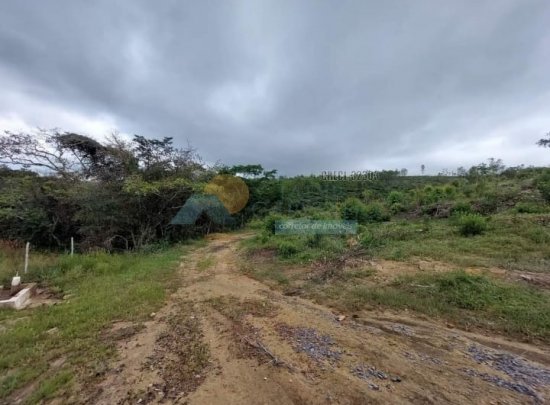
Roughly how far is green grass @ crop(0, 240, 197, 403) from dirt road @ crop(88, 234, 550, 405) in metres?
0.38

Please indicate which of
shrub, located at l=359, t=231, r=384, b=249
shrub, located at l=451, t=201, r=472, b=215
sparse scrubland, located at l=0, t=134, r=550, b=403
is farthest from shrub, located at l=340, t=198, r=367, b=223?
shrub, located at l=359, t=231, r=384, b=249

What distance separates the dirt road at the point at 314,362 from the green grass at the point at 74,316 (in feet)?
1.25

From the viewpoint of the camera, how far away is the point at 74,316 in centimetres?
421

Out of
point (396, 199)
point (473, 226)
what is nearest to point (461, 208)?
point (473, 226)

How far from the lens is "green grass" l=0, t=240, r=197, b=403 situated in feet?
9.31

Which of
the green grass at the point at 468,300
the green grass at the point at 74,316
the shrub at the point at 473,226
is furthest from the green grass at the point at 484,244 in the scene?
the green grass at the point at 74,316

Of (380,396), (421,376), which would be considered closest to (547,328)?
(421,376)

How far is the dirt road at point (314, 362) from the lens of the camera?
233cm

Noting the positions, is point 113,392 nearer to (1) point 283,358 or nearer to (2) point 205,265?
(1) point 283,358

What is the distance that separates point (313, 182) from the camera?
23.5 metres

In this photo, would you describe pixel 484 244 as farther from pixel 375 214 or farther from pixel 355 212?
pixel 355 212

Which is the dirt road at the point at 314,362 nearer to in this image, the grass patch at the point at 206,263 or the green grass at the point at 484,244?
the green grass at the point at 484,244

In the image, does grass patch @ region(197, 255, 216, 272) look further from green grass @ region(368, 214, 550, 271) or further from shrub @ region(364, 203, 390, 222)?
shrub @ region(364, 203, 390, 222)

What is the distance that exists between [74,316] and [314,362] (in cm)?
376
